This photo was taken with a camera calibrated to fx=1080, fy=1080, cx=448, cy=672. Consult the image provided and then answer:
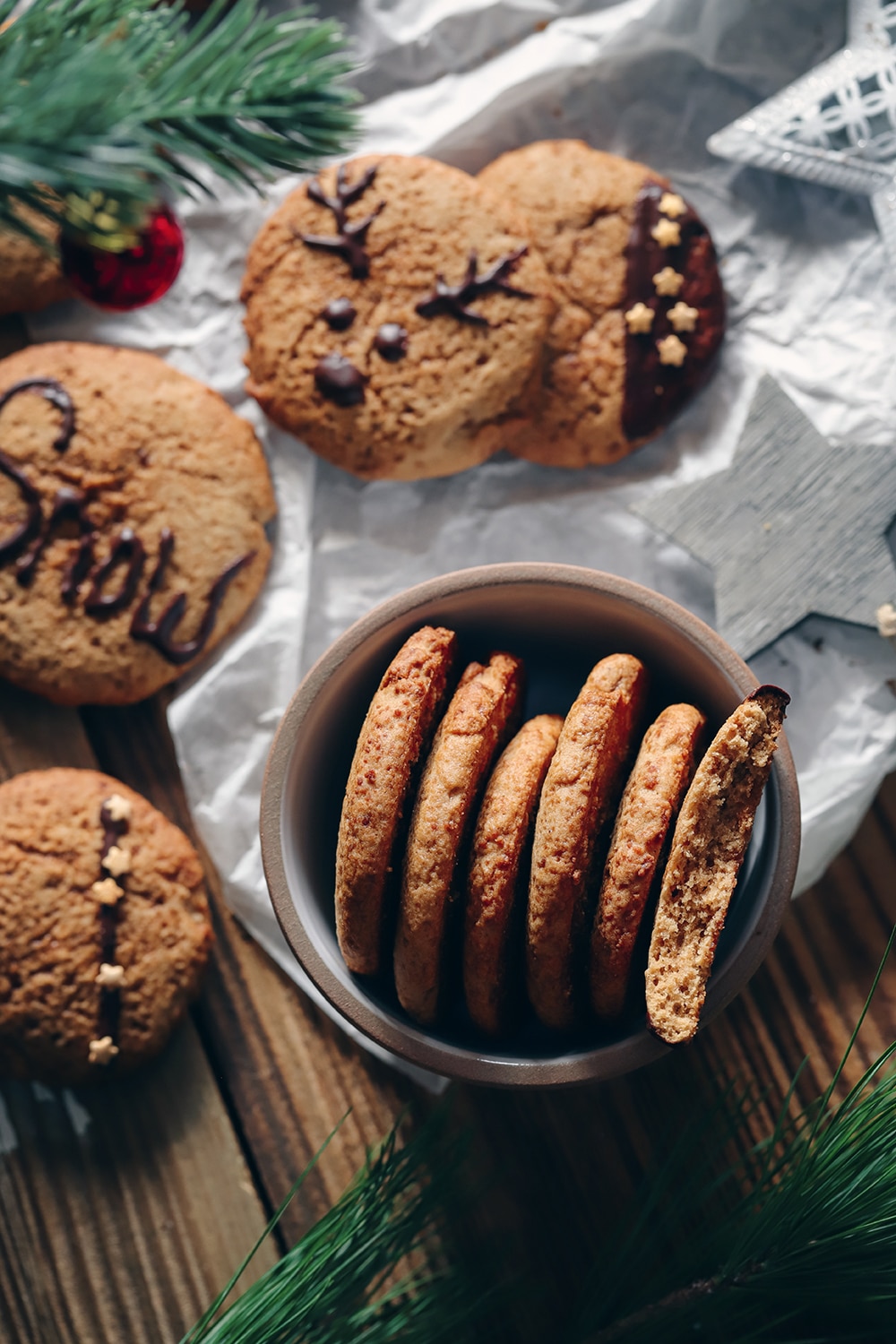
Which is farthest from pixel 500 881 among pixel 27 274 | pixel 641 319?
pixel 27 274

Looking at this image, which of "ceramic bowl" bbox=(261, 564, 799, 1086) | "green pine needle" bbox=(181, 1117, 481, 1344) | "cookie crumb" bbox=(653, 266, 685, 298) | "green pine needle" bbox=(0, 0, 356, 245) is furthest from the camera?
"cookie crumb" bbox=(653, 266, 685, 298)

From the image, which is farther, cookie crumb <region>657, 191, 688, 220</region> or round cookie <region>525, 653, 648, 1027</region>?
cookie crumb <region>657, 191, 688, 220</region>

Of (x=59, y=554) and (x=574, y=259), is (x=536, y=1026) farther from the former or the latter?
(x=574, y=259)

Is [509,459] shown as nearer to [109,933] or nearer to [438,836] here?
[438,836]

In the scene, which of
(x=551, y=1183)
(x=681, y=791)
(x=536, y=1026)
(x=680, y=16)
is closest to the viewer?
(x=681, y=791)

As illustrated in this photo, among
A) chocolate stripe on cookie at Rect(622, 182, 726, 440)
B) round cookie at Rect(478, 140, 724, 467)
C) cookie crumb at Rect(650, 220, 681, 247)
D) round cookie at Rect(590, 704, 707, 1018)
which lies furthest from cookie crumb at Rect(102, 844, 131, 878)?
cookie crumb at Rect(650, 220, 681, 247)

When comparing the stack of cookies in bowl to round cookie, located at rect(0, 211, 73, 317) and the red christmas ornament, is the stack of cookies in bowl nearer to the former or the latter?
the red christmas ornament

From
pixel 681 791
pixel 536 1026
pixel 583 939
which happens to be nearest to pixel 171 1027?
pixel 536 1026

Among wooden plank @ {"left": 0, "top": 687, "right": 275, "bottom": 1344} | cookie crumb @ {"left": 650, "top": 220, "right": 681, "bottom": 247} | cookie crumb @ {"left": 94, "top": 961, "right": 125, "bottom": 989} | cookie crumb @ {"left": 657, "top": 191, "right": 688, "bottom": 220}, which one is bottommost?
wooden plank @ {"left": 0, "top": 687, "right": 275, "bottom": 1344}
